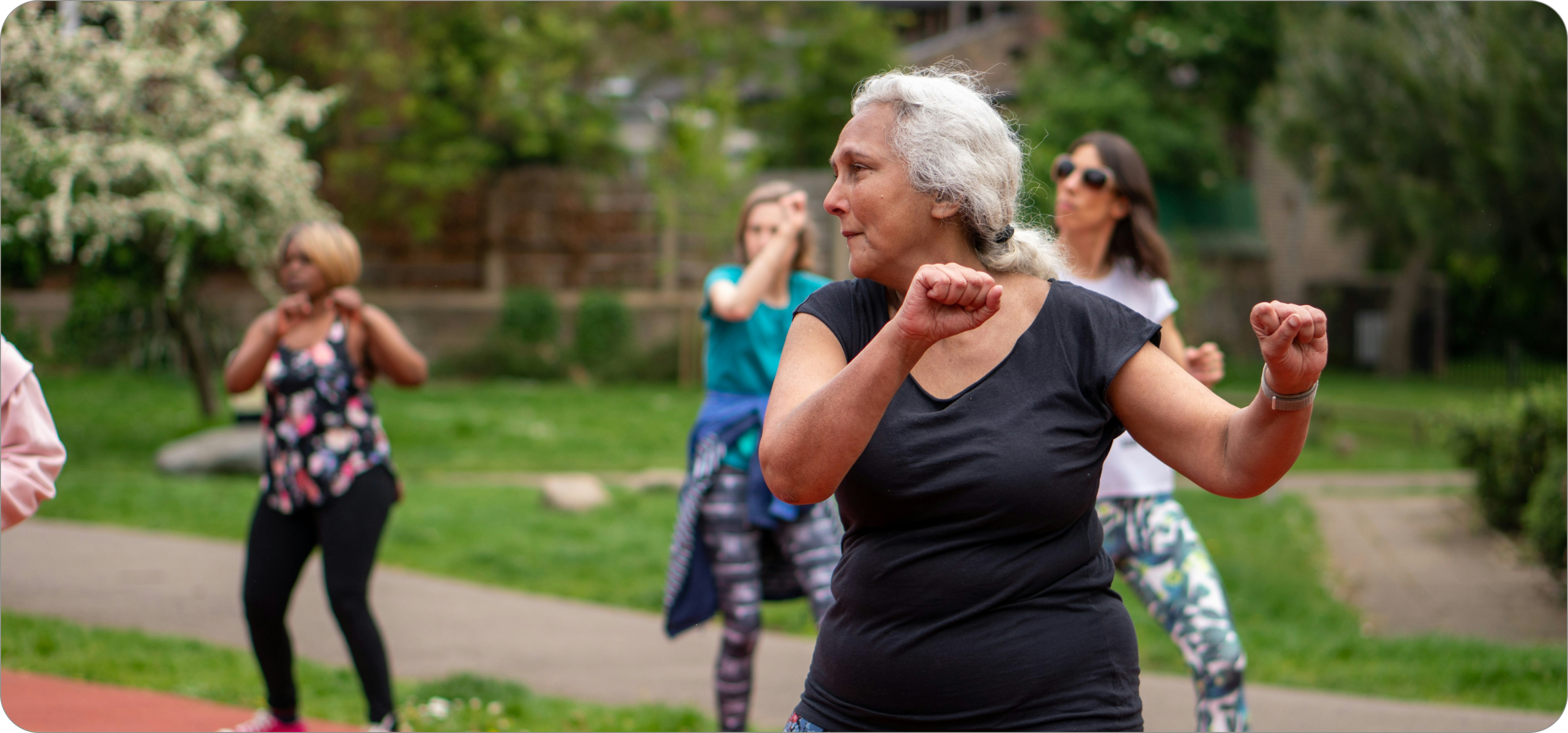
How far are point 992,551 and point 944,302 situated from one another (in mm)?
434

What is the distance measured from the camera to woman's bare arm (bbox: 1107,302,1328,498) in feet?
5.78

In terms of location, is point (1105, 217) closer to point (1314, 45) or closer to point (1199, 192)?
point (1314, 45)

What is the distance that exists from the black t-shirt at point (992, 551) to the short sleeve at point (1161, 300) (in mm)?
2068

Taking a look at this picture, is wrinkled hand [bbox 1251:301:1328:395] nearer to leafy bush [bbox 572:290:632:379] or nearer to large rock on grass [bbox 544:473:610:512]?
large rock on grass [bbox 544:473:610:512]

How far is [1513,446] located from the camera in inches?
293

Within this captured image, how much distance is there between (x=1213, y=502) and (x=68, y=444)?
10.7 metres

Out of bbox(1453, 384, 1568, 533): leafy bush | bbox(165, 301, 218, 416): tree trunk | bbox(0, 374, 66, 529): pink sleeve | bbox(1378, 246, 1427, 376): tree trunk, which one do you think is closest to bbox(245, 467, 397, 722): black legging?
bbox(0, 374, 66, 529): pink sleeve

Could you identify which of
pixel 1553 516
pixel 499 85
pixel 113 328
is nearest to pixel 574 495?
pixel 1553 516

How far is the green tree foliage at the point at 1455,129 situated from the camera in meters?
7.28

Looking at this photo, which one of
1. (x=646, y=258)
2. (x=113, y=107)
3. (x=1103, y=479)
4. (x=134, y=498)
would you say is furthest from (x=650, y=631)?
(x=646, y=258)

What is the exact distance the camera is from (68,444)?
1281 cm

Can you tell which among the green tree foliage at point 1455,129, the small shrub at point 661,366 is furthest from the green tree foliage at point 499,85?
the green tree foliage at point 1455,129

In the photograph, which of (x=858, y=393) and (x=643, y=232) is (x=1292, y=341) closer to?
(x=858, y=393)

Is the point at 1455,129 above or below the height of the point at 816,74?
above
